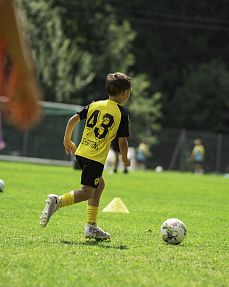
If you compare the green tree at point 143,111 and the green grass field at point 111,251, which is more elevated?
the green grass field at point 111,251

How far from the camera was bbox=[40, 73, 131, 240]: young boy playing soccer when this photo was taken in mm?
7391

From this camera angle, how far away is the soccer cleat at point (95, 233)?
24.6ft

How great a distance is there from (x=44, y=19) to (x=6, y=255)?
4296 cm

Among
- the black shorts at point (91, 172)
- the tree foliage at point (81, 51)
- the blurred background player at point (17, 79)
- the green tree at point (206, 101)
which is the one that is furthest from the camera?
the green tree at point (206, 101)

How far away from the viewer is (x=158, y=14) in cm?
5956

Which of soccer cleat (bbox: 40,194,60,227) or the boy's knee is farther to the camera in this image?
the boy's knee

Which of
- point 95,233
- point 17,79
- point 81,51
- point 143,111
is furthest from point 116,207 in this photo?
point 81,51

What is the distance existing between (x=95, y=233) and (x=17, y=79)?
4596 millimetres

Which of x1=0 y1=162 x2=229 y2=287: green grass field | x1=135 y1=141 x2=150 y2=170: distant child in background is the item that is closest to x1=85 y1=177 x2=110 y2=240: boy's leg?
x1=0 y1=162 x2=229 y2=287: green grass field

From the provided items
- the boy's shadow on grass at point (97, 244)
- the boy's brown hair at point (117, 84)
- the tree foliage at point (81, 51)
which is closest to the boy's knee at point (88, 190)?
the boy's shadow on grass at point (97, 244)

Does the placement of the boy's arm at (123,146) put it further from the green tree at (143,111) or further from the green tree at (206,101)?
the green tree at (206,101)

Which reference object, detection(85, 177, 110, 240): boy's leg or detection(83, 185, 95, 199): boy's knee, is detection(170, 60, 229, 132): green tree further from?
detection(83, 185, 95, 199): boy's knee

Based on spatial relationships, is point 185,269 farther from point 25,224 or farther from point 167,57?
point 167,57

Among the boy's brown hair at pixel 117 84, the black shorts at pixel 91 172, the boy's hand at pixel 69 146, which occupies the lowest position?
the black shorts at pixel 91 172
